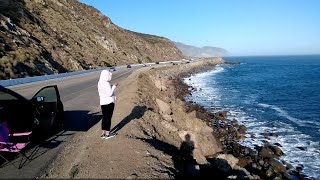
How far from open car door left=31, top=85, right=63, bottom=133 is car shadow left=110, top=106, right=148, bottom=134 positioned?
210 cm

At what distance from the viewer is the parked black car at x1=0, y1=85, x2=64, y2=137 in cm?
752

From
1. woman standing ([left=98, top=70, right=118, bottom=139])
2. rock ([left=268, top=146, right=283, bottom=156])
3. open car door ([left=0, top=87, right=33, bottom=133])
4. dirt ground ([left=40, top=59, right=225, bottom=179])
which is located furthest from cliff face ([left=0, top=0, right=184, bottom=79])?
open car door ([left=0, top=87, right=33, bottom=133])

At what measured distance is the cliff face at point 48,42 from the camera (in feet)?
121

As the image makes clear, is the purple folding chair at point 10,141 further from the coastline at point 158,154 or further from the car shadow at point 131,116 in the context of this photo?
the car shadow at point 131,116

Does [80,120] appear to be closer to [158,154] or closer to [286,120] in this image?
[158,154]

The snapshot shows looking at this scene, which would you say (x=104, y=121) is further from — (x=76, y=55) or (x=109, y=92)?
(x=76, y=55)

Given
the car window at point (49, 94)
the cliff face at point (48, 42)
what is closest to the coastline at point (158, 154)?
the car window at point (49, 94)

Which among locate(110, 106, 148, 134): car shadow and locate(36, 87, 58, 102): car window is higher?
locate(36, 87, 58, 102): car window

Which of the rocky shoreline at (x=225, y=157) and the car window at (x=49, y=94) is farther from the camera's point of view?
the rocky shoreline at (x=225, y=157)

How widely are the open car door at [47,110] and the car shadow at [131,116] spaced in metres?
2.10

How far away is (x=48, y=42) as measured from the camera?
158ft

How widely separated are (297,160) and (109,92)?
441 inches

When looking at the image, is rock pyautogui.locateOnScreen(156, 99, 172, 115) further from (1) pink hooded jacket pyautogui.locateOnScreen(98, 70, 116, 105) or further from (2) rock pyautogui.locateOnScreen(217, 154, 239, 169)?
(1) pink hooded jacket pyautogui.locateOnScreen(98, 70, 116, 105)

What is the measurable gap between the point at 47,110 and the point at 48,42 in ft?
137
